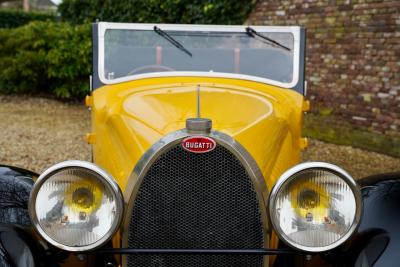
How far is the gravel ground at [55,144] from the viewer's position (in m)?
6.90

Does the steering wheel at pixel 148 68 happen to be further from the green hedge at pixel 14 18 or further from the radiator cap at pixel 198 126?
the green hedge at pixel 14 18

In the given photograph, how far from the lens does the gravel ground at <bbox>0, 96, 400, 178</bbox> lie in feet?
22.6

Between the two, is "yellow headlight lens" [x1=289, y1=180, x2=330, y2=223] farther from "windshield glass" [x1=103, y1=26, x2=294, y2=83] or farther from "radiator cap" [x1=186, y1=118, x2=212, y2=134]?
"windshield glass" [x1=103, y1=26, x2=294, y2=83]

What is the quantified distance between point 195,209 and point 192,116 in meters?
0.50

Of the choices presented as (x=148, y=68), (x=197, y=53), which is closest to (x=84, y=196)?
(x=148, y=68)

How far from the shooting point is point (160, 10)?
10.6 meters

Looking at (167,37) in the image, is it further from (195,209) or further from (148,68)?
(195,209)

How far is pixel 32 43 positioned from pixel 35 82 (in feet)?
2.67

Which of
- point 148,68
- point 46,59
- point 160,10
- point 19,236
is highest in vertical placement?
point 160,10

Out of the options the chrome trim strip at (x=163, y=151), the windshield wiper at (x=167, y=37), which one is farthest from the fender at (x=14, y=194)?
the windshield wiper at (x=167, y=37)

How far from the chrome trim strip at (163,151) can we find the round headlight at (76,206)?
0.41 feet

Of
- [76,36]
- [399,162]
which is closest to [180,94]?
[399,162]

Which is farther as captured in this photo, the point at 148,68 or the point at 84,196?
the point at 148,68

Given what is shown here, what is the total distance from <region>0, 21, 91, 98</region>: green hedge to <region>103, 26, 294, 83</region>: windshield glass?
7615mm
